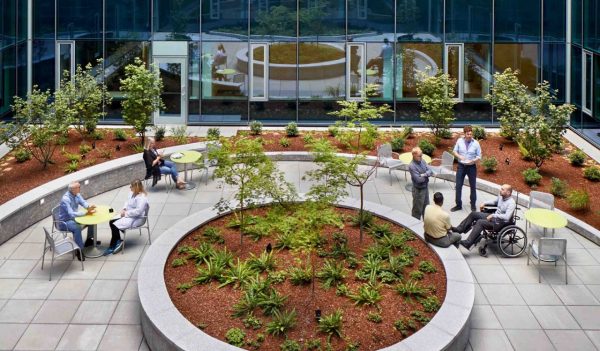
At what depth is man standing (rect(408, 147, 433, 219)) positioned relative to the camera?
15.8 metres

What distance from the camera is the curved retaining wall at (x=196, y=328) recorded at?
10.2 meters

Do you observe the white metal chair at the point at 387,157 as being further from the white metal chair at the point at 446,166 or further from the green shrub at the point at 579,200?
the green shrub at the point at 579,200

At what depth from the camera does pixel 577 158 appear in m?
19.8

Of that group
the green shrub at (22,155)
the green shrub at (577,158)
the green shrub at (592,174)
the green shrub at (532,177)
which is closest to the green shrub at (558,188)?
the green shrub at (532,177)

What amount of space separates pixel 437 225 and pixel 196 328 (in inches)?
198

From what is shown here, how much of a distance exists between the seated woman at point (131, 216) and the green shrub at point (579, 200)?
9315mm

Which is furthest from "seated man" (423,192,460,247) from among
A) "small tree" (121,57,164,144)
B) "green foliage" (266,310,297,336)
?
"small tree" (121,57,164,144)

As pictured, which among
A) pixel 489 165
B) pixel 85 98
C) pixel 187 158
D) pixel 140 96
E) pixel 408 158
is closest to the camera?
pixel 187 158

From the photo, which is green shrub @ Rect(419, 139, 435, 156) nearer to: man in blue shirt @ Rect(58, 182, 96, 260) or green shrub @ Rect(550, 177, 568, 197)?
green shrub @ Rect(550, 177, 568, 197)

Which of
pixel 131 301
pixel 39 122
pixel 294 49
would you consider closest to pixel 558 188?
pixel 131 301

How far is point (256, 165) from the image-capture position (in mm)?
13672

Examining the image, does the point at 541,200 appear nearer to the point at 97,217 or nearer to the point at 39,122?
the point at 97,217

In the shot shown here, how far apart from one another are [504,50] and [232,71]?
9.23m

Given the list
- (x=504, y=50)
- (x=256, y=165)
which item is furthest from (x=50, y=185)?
(x=504, y=50)
